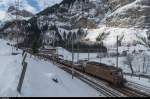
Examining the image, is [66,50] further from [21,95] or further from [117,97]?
[21,95]

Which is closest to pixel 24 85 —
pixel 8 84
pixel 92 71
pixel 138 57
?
pixel 8 84

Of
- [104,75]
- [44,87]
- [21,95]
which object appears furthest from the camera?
[104,75]

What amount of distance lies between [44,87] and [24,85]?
429cm

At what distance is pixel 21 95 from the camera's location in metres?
26.5

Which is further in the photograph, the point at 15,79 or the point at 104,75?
the point at 104,75

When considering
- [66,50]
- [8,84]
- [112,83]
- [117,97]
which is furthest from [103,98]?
[66,50]

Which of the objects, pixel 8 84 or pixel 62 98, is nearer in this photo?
pixel 8 84

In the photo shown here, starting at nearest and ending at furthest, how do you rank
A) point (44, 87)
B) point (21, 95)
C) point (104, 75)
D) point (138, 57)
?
point (21, 95), point (44, 87), point (104, 75), point (138, 57)

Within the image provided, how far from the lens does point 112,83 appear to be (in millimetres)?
55406

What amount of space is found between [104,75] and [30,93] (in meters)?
31.3

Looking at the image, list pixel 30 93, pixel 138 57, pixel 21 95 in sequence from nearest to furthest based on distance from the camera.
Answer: pixel 21 95, pixel 30 93, pixel 138 57

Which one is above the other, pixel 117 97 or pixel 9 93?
pixel 9 93

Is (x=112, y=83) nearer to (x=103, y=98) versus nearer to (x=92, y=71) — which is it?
(x=92, y=71)

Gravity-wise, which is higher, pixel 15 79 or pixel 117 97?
pixel 15 79
